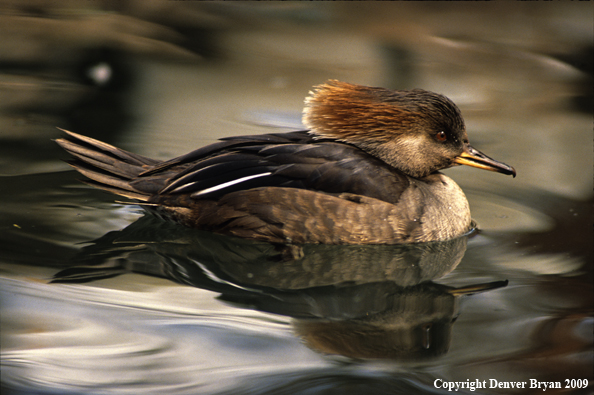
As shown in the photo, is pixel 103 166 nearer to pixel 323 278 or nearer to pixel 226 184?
pixel 226 184

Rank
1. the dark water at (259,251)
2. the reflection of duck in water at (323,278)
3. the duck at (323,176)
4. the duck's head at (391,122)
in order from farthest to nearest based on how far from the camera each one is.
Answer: the duck's head at (391,122) → the duck at (323,176) → the reflection of duck in water at (323,278) → the dark water at (259,251)

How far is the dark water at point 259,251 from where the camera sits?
10.8 ft

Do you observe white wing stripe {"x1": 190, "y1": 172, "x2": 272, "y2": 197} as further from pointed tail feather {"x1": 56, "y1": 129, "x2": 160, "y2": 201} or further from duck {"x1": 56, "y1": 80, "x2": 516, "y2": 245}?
pointed tail feather {"x1": 56, "y1": 129, "x2": 160, "y2": 201}

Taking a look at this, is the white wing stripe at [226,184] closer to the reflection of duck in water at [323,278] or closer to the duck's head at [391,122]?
the reflection of duck in water at [323,278]

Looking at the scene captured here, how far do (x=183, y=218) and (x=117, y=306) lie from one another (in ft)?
3.76

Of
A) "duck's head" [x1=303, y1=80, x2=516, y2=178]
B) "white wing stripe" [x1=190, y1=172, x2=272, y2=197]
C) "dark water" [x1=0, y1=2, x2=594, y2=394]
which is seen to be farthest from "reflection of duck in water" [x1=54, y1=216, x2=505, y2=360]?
"duck's head" [x1=303, y1=80, x2=516, y2=178]

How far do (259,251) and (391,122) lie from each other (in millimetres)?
1410

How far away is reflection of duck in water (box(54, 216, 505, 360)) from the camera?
11.8 ft

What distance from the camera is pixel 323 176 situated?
4.59m

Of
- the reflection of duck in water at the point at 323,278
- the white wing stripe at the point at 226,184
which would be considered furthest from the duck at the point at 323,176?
the reflection of duck in water at the point at 323,278

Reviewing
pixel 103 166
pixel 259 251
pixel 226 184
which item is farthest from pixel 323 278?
pixel 103 166

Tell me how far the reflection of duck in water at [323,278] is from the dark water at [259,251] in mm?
15

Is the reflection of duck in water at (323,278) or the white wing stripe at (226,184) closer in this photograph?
the reflection of duck in water at (323,278)

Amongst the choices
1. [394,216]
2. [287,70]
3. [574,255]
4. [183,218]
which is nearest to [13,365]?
[183,218]
